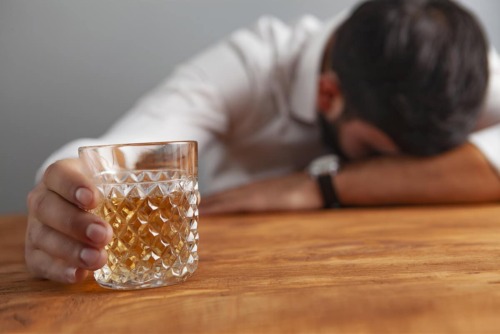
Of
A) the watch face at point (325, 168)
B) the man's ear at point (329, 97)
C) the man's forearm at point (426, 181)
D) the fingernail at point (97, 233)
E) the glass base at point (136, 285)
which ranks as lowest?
the man's forearm at point (426, 181)

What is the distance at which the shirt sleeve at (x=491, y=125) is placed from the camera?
139 centimetres

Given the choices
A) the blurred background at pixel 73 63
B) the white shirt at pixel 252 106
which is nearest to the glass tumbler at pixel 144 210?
the white shirt at pixel 252 106

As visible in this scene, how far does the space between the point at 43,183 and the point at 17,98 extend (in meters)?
1.47

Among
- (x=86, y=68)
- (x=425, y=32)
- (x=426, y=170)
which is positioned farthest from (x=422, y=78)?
(x=86, y=68)

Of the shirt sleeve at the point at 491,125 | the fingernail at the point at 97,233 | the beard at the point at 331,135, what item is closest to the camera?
the fingernail at the point at 97,233

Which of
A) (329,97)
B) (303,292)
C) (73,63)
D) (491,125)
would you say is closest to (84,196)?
(303,292)

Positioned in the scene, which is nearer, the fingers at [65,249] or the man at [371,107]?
the fingers at [65,249]

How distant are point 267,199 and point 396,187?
32 centimetres

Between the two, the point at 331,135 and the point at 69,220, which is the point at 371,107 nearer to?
the point at 331,135

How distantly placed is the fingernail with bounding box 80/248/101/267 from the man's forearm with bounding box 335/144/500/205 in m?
0.90

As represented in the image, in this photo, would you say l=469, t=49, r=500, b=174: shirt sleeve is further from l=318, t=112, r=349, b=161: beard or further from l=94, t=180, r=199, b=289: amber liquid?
l=94, t=180, r=199, b=289: amber liquid

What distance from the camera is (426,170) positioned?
1.36m

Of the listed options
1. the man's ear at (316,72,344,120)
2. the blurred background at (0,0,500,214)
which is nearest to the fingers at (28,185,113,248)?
the man's ear at (316,72,344,120)

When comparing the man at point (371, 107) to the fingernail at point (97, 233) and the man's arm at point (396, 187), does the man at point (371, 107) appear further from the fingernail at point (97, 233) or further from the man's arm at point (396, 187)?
the fingernail at point (97, 233)
